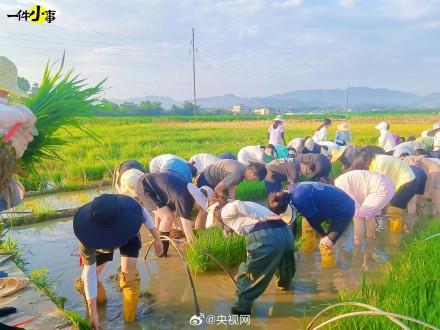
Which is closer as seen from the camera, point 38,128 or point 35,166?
point 38,128

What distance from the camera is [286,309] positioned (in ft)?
12.7

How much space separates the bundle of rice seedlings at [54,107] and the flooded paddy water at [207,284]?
157cm

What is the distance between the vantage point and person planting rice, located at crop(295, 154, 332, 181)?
643 centimetres

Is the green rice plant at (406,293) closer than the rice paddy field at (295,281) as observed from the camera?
Yes

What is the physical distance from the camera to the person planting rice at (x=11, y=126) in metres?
2.27

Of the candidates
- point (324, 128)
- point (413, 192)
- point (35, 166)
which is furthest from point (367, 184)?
point (324, 128)

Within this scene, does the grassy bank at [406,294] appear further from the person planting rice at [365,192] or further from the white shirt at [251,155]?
the white shirt at [251,155]

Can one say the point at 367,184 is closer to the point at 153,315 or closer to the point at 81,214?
the point at 153,315

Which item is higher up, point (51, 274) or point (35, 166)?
point (35, 166)

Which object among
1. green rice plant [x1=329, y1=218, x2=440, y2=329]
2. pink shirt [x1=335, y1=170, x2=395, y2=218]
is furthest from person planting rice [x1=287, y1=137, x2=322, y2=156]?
green rice plant [x1=329, y1=218, x2=440, y2=329]

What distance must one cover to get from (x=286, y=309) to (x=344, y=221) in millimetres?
1211

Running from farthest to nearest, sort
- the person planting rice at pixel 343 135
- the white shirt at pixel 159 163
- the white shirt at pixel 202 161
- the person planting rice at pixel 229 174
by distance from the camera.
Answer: the person planting rice at pixel 343 135, the white shirt at pixel 202 161, the white shirt at pixel 159 163, the person planting rice at pixel 229 174

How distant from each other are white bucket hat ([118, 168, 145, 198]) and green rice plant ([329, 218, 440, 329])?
2.95m

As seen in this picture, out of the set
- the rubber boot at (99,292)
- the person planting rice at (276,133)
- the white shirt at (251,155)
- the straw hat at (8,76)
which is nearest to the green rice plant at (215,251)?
the rubber boot at (99,292)
